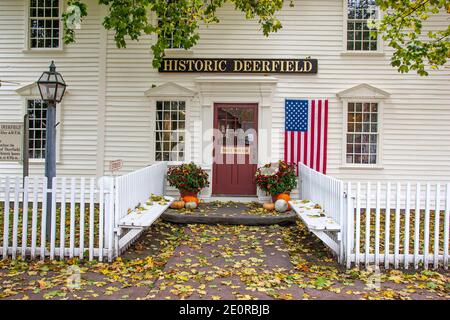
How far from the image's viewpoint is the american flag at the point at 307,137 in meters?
10.7

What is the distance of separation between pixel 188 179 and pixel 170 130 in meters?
1.82

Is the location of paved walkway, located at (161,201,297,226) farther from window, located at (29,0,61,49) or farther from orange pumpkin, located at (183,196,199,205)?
window, located at (29,0,61,49)

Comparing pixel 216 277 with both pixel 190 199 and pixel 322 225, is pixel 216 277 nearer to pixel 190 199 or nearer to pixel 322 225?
pixel 322 225

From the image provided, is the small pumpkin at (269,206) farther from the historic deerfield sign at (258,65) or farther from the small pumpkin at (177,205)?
the historic deerfield sign at (258,65)

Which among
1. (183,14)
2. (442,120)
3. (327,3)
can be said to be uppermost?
(327,3)

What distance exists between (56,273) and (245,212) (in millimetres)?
4827

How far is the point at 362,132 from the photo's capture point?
428 inches

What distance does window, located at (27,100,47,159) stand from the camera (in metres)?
11.2

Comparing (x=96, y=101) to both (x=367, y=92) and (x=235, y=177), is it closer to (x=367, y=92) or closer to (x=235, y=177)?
(x=235, y=177)

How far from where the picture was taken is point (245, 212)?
932cm

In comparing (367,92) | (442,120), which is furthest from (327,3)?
(442,120)

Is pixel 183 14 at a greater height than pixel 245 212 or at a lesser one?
greater

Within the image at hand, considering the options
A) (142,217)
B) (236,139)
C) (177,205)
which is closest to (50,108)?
(142,217)

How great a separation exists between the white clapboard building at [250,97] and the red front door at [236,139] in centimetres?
3
